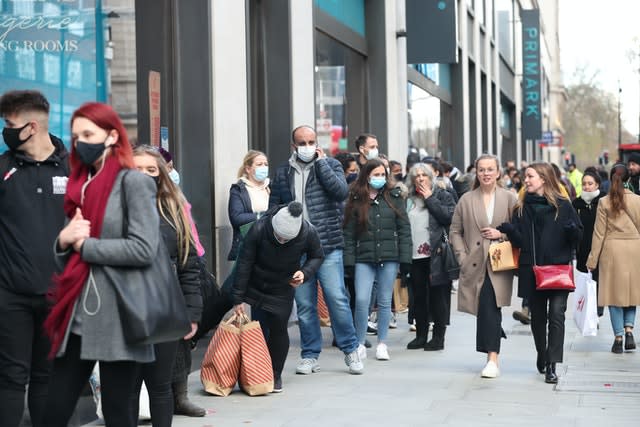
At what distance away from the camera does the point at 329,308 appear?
9.72 metres

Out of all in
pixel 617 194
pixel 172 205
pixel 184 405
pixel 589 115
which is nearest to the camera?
pixel 172 205

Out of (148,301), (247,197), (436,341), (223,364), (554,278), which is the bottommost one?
(436,341)

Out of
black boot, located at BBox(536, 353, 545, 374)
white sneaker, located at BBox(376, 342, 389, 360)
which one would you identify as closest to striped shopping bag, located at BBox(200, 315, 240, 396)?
white sneaker, located at BBox(376, 342, 389, 360)

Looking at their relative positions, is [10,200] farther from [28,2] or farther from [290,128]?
[290,128]

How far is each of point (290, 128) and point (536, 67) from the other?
123ft

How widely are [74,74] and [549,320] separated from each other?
163 inches

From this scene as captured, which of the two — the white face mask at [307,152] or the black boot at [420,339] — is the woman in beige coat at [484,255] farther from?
the black boot at [420,339]

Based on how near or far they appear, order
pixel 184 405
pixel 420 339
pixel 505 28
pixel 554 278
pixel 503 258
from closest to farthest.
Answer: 1. pixel 184 405
2. pixel 554 278
3. pixel 503 258
4. pixel 420 339
5. pixel 505 28

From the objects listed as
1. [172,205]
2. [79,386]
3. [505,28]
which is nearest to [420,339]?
[172,205]

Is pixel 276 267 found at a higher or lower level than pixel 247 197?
lower

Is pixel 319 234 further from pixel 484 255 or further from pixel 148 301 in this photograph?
pixel 148 301

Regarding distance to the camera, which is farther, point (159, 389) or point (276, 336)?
point (276, 336)

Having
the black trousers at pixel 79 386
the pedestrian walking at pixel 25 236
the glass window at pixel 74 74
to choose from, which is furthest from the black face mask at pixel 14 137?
the glass window at pixel 74 74

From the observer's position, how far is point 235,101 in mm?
11242
